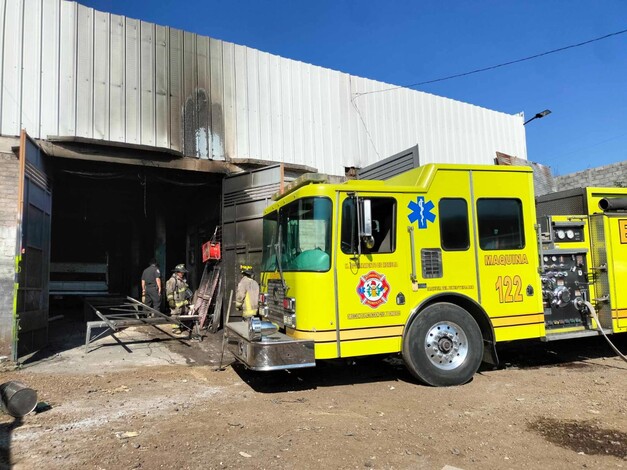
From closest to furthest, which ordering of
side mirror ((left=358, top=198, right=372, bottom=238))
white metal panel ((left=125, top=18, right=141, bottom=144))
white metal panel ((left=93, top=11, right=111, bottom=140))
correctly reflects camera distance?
side mirror ((left=358, top=198, right=372, bottom=238)) < white metal panel ((left=93, top=11, right=111, bottom=140)) < white metal panel ((left=125, top=18, right=141, bottom=144))

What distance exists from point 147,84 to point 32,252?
4093 millimetres

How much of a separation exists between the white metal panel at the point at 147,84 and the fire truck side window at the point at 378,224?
5723mm

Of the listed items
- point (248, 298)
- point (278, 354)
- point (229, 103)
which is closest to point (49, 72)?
point (229, 103)

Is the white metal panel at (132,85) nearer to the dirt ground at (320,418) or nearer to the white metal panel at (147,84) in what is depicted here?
the white metal panel at (147,84)

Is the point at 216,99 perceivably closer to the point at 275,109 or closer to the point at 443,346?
the point at 275,109

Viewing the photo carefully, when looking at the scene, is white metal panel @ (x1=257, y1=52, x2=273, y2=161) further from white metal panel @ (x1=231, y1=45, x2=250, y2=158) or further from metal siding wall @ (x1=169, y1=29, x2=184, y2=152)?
metal siding wall @ (x1=169, y1=29, x2=184, y2=152)

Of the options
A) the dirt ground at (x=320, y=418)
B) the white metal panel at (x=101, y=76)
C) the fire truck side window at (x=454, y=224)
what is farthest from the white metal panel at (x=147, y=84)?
the fire truck side window at (x=454, y=224)

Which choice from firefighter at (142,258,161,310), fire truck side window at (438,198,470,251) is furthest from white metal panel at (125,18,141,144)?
fire truck side window at (438,198,470,251)

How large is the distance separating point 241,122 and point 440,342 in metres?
7.12

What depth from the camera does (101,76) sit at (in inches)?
362

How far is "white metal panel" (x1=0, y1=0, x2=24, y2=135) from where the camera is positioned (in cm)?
823

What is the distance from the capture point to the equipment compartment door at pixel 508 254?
20.7 ft

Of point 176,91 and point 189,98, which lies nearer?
point 176,91

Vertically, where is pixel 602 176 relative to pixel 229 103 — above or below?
below
